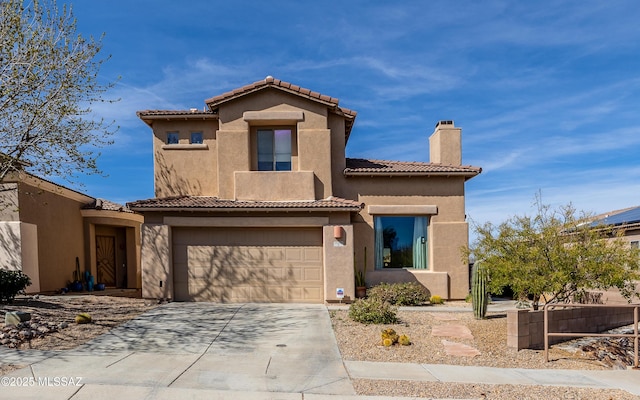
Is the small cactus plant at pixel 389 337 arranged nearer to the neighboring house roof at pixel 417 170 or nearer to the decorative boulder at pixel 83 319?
the neighboring house roof at pixel 417 170

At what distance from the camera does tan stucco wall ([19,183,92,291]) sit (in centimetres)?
1409

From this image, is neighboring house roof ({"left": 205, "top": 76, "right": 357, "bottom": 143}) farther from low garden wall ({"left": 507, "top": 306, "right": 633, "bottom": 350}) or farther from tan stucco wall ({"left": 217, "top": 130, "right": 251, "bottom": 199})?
low garden wall ({"left": 507, "top": 306, "right": 633, "bottom": 350})

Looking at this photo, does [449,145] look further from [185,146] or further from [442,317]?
[185,146]

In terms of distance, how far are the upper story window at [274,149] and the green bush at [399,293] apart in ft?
17.7

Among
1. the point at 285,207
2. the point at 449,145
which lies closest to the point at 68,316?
the point at 285,207

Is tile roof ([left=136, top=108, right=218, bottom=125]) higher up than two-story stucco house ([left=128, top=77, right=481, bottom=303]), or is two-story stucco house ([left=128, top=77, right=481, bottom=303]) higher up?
tile roof ([left=136, top=108, right=218, bottom=125])

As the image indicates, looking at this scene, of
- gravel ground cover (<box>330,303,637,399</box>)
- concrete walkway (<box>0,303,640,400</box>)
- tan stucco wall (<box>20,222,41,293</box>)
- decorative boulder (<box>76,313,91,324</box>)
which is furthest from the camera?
tan stucco wall (<box>20,222,41,293</box>)

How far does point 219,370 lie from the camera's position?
6902 millimetres

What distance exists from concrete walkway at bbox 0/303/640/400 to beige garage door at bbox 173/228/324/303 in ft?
10.8

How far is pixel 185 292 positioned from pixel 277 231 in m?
3.73

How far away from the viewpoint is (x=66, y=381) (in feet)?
20.2

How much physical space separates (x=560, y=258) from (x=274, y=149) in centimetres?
969

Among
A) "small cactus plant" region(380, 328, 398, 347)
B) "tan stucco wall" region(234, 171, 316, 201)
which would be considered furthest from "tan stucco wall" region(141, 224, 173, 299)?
"small cactus plant" region(380, 328, 398, 347)

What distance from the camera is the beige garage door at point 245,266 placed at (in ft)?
43.3
